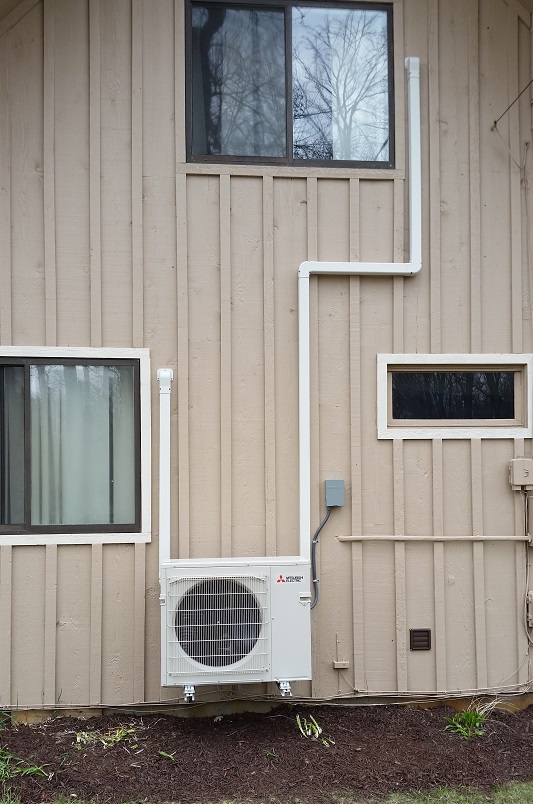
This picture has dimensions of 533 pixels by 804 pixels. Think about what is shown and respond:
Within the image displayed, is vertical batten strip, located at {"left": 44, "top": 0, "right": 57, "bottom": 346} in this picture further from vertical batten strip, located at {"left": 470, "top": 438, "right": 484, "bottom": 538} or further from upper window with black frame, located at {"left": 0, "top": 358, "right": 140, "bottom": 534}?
vertical batten strip, located at {"left": 470, "top": 438, "right": 484, "bottom": 538}

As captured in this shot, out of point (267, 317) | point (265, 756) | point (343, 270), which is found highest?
point (343, 270)

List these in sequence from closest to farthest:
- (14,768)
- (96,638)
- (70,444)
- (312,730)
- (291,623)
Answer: (14,768) < (291,623) < (312,730) < (96,638) < (70,444)

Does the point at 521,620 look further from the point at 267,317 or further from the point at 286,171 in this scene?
the point at 286,171

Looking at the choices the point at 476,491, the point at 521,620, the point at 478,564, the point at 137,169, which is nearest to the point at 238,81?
the point at 137,169

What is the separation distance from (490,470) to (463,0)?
2.69 m

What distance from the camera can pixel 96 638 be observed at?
11.5ft

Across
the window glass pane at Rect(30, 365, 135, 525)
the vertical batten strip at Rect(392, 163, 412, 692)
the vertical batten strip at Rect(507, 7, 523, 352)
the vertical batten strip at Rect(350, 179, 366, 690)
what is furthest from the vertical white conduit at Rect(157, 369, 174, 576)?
the vertical batten strip at Rect(507, 7, 523, 352)

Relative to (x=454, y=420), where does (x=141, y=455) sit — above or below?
below

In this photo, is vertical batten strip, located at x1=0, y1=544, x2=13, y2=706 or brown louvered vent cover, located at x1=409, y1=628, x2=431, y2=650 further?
brown louvered vent cover, located at x1=409, y1=628, x2=431, y2=650

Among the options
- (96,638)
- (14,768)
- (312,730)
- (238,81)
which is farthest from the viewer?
(238,81)

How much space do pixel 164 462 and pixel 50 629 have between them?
41.9 inches

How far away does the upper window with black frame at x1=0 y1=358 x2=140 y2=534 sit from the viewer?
11.7ft

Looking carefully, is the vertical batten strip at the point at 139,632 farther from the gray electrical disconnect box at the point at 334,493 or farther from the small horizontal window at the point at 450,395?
the small horizontal window at the point at 450,395

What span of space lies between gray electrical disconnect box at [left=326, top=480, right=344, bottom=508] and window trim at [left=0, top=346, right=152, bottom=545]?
38.1 inches
